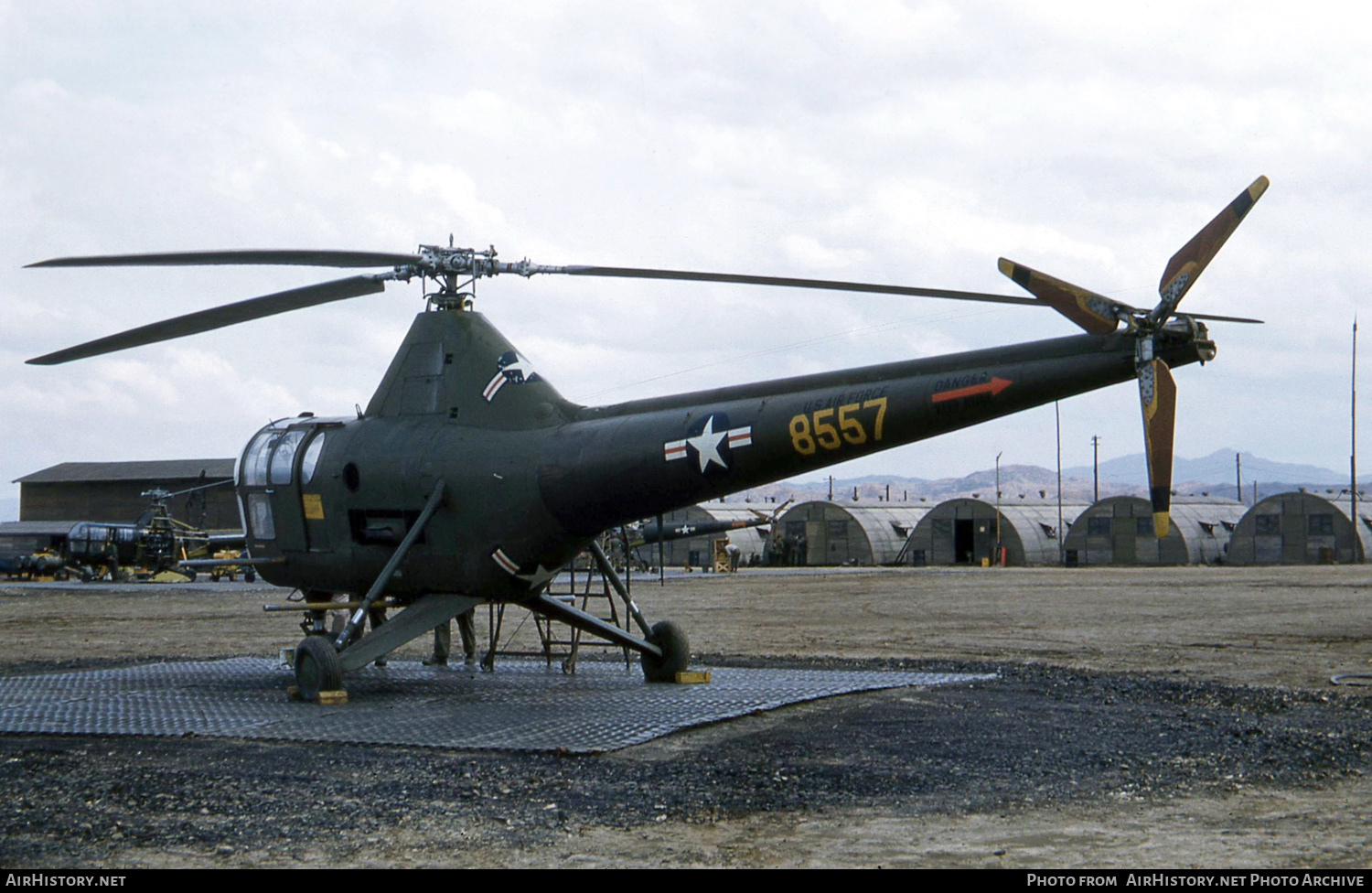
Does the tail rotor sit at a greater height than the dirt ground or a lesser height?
greater

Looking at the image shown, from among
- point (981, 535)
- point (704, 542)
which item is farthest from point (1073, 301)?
point (704, 542)

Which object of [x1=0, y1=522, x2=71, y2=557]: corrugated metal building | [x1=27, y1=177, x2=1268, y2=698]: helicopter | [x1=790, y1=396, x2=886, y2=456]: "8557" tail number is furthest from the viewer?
[x1=0, y1=522, x2=71, y2=557]: corrugated metal building

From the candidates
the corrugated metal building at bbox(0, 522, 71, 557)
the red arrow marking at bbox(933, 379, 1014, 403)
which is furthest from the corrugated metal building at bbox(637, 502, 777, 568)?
the red arrow marking at bbox(933, 379, 1014, 403)

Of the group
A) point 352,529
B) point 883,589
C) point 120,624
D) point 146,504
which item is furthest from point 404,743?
point 146,504

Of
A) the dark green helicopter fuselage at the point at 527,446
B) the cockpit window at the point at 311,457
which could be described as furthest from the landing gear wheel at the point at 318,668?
the cockpit window at the point at 311,457

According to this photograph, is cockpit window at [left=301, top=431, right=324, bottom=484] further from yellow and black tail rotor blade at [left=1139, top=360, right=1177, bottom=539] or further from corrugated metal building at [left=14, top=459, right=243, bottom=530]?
corrugated metal building at [left=14, top=459, right=243, bottom=530]

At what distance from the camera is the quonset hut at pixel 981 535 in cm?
5909

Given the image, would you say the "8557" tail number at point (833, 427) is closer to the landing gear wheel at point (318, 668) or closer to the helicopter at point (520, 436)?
the helicopter at point (520, 436)

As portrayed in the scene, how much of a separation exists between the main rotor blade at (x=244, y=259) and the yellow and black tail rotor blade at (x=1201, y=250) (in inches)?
256

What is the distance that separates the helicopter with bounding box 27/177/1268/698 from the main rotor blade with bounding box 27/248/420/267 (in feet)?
0.06

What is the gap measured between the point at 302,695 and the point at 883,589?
85.9ft

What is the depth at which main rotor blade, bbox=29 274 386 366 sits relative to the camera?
1144cm

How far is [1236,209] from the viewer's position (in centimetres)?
786
